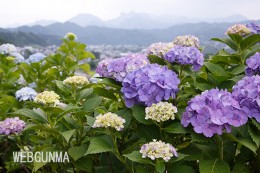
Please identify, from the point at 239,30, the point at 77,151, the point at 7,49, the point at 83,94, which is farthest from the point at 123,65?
the point at 7,49

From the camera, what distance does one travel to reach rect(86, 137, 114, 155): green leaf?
5.57 feet

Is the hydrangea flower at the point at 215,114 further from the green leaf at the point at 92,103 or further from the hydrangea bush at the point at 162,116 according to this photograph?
the green leaf at the point at 92,103

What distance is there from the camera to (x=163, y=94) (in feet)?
5.84

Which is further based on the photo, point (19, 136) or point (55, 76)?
point (55, 76)

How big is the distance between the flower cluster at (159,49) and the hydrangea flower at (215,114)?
64cm

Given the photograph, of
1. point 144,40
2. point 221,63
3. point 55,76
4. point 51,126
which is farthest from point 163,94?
point 144,40

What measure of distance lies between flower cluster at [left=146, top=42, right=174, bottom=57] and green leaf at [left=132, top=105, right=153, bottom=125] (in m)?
0.47

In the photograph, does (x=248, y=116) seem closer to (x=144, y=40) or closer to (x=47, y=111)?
(x=47, y=111)

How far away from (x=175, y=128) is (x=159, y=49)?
0.65 metres

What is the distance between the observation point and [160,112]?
167 centimetres

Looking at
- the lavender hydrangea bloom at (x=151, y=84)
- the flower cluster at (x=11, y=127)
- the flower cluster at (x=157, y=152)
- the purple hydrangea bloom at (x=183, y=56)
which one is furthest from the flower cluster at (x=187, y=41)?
the flower cluster at (x=11, y=127)

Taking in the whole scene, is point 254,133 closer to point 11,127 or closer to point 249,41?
point 249,41

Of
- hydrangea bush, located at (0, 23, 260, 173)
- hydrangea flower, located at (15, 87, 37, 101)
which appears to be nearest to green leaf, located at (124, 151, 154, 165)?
hydrangea bush, located at (0, 23, 260, 173)

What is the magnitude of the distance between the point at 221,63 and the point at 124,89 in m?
0.83
